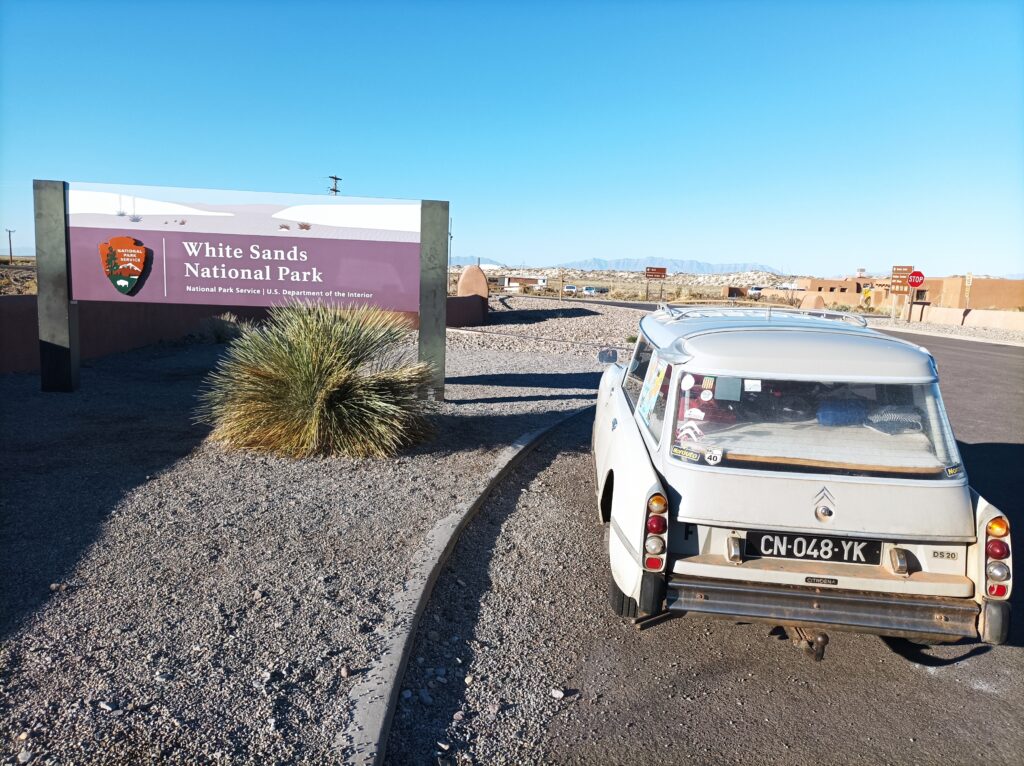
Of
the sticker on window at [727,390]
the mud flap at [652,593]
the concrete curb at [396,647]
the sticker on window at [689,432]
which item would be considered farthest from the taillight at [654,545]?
the concrete curb at [396,647]

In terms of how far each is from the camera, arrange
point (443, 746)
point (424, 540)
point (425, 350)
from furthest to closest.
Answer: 1. point (425, 350)
2. point (424, 540)
3. point (443, 746)

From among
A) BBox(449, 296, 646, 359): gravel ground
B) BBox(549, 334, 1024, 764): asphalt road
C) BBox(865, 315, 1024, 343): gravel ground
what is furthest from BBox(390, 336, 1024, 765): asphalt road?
BBox(865, 315, 1024, 343): gravel ground

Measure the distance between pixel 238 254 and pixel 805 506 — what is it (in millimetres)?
8630

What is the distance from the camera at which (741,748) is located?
138 inches

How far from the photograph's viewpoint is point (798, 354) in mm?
4336

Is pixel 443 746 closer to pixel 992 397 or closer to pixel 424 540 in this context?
pixel 424 540

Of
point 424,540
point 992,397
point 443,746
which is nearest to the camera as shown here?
point 443,746

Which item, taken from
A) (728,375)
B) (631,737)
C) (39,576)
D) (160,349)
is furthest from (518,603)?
(160,349)

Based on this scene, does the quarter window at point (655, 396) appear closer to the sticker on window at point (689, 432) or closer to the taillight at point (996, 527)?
the sticker on window at point (689, 432)

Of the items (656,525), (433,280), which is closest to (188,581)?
(656,525)

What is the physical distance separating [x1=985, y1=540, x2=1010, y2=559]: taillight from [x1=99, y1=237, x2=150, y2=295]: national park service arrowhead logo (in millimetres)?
10094

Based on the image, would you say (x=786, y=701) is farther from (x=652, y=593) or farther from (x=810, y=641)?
(x=652, y=593)

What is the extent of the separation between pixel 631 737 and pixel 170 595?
270 cm

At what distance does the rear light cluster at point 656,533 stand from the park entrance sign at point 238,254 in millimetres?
6553
